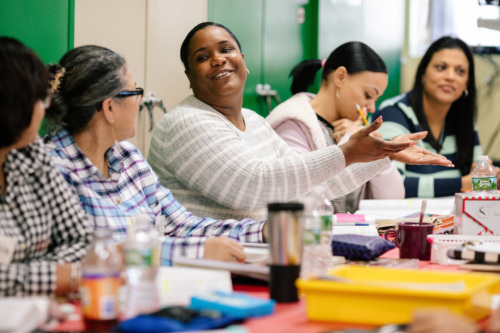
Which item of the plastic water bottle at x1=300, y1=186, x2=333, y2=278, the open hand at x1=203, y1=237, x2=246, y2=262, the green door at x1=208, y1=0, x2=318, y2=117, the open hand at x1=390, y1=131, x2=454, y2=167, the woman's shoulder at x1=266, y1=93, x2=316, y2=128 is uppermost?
the green door at x1=208, y1=0, x2=318, y2=117

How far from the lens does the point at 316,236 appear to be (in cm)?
127

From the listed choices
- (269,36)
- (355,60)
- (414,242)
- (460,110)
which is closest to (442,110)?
(460,110)

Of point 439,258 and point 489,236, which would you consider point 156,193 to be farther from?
point 489,236

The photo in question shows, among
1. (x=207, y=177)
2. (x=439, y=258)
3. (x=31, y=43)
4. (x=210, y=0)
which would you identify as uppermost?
(x=210, y=0)

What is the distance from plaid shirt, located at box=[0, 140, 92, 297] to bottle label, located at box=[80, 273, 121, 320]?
0.21 m

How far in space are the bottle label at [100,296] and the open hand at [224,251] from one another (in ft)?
1.54

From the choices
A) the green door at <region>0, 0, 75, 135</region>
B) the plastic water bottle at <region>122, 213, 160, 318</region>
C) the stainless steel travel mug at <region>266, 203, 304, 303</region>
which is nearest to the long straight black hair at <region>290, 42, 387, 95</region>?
the green door at <region>0, 0, 75, 135</region>

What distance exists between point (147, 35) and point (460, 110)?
6.10 feet

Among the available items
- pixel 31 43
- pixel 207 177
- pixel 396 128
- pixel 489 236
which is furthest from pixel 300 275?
pixel 396 128

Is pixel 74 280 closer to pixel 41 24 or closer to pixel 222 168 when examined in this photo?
pixel 222 168

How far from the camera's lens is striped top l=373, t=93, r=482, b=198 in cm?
317

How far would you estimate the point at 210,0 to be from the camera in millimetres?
3414

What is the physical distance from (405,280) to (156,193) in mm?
916

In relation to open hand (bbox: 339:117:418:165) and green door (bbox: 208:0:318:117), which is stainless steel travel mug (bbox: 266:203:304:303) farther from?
green door (bbox: 208:0:318:117)
